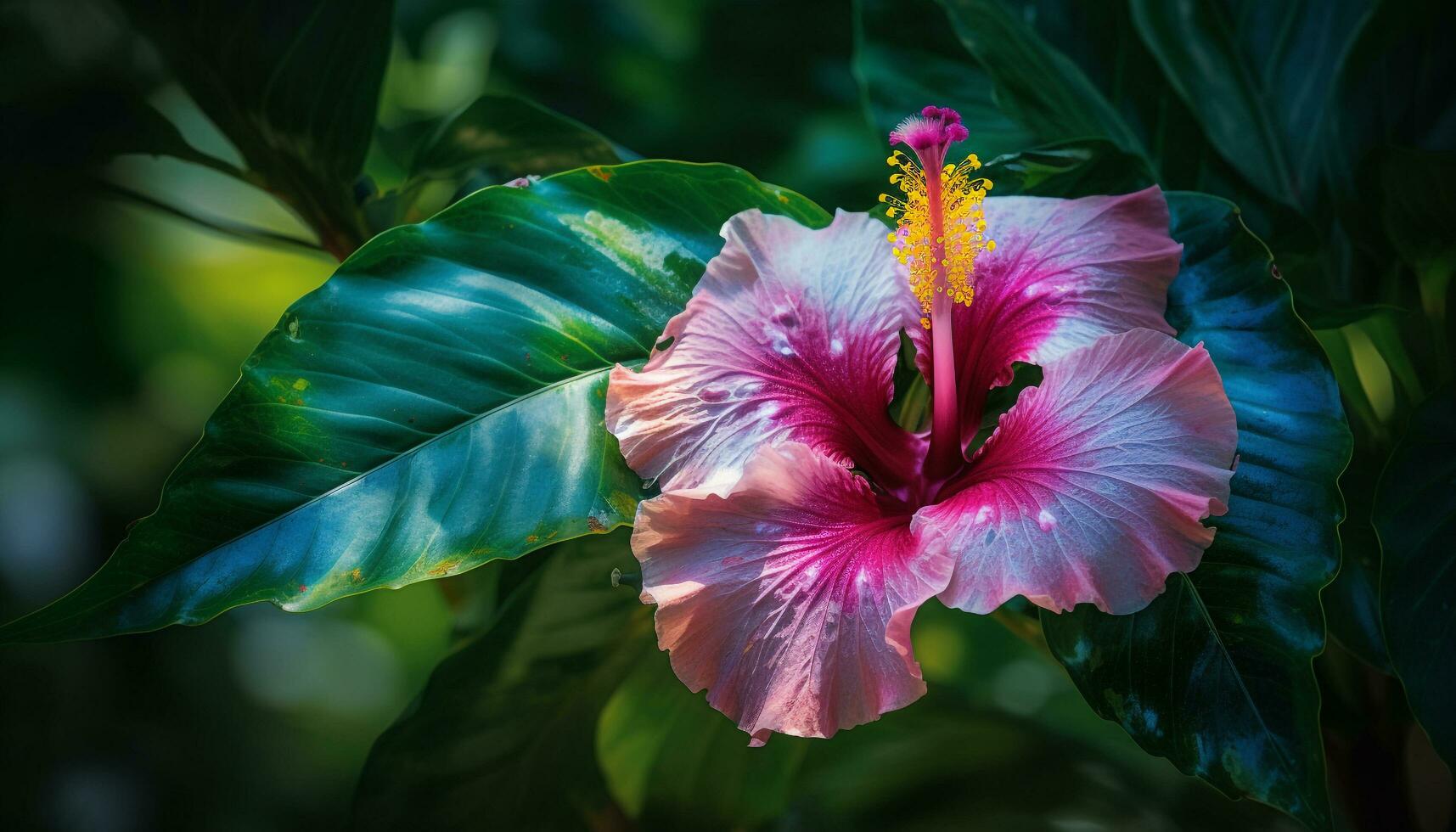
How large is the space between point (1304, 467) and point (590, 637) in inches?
15.1

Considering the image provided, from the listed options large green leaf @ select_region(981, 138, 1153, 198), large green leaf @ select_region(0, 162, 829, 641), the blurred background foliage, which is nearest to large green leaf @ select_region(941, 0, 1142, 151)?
the blurred background foliage

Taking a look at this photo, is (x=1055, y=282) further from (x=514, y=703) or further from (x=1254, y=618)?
(x=514, y=703)

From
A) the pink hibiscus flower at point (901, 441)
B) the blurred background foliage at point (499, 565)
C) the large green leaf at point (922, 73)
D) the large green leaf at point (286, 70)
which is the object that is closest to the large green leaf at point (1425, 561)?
the blurred background foliage at point (499, 565)

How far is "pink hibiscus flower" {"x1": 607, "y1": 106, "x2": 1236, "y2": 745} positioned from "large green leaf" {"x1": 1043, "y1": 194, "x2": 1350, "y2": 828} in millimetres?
47

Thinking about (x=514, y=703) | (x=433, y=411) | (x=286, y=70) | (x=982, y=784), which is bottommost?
(x=982, y=784)

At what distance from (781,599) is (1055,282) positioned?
20 centimetres

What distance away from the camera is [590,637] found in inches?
23.8

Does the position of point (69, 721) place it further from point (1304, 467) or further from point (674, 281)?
point (1304, 467)

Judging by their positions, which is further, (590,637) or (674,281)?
(590,637)

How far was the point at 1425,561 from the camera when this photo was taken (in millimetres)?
490

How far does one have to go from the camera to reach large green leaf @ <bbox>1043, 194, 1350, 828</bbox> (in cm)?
38

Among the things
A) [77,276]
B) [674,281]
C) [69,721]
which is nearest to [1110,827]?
[674,281]

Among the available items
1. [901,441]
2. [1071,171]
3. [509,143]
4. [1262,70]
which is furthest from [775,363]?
[1262,70]

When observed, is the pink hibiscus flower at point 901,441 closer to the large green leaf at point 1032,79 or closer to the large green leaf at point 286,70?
the large green leaf at point 1032,79
